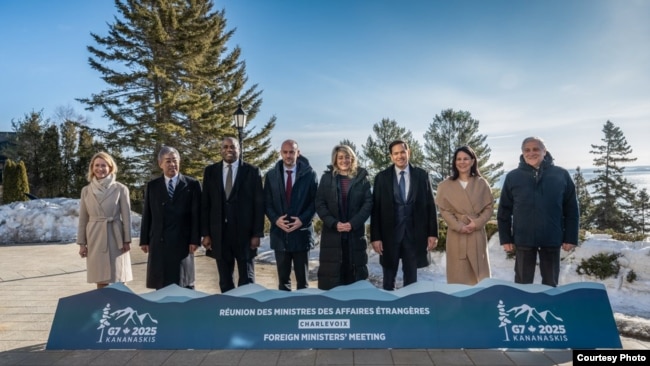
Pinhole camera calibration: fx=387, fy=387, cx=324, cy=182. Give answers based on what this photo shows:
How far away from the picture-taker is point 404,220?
14.3 feet

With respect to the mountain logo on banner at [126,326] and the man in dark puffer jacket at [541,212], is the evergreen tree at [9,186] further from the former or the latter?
the man in dark puffer jacket at [541,212]

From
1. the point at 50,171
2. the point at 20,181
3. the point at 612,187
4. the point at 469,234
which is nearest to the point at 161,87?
the point at 20,181

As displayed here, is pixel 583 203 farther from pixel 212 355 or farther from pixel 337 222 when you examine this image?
pixel 212 355

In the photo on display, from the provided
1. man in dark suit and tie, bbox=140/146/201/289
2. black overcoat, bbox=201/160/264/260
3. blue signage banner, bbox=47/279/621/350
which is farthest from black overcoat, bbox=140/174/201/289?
blue signage banner, bbox=47/279/621/350

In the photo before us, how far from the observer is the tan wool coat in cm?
423

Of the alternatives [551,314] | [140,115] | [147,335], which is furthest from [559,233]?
[140,115]

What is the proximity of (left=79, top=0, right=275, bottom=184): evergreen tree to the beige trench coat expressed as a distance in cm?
1572

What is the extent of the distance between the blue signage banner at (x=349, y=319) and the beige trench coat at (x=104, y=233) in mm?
779

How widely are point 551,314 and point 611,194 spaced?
1681 inches

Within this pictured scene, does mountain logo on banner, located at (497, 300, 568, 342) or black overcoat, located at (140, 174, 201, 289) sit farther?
black overcoat, located at (140, 174, 201, 289)

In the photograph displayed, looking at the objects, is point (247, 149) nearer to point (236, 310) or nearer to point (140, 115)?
point (140, 115)

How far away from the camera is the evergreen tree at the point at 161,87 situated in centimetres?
2014

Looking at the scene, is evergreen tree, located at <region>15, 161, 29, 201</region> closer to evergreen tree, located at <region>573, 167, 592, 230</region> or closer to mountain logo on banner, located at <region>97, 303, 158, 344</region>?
mountain logo on banner, located at <region>97, 303, 158, 344</region>

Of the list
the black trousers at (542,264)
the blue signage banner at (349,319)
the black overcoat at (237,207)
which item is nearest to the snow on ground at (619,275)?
the black trousers at (542,264)
